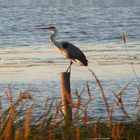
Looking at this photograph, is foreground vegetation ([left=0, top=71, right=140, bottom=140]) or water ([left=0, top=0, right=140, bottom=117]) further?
water ([left=0, top=0, right=140, bottom=117])

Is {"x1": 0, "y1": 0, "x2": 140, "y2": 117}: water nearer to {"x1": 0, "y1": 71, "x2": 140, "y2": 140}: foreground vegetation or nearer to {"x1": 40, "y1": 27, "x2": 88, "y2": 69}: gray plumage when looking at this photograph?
{"x1": 0, "y1": 71, "x2": 140, "y2": 140}: foreground vegetation

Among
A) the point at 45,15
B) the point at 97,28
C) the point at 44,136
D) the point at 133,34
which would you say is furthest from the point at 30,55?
the point at 45,15

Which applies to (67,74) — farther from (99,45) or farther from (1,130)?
(99,45)

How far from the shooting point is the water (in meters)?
18.2

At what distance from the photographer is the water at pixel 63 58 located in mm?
18172

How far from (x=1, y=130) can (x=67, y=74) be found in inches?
126

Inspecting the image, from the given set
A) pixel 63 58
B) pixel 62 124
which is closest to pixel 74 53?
pixel 62 124

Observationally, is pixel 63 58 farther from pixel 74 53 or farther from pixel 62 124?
pixel 62 124

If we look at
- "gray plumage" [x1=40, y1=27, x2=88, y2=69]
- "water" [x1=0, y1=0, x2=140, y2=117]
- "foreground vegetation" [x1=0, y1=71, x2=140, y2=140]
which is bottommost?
"water" [x1=0, y1=0, x2=140, y2=117]

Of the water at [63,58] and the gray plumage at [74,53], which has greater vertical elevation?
the gray plumage at [74,53]

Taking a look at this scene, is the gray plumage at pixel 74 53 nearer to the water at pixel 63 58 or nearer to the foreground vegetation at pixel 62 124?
the water at pixel 63 58

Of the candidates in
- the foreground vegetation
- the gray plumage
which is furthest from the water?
the gray plumage

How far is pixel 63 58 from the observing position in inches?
918

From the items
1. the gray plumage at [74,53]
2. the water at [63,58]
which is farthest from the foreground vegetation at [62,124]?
the gray plumage at [74,53]
